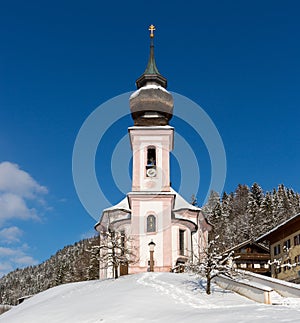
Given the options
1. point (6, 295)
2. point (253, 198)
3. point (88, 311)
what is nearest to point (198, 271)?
point (88, 311)

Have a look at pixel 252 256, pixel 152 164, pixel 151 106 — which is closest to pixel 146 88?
pixel 151 106

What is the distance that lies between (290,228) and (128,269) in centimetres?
1277

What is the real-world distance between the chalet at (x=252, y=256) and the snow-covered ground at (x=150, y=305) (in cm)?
2092

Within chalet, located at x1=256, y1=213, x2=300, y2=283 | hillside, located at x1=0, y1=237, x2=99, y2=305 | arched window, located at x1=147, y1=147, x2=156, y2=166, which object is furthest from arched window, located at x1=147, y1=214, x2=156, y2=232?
hillside, located at x1=0, y1=237, x2=99, y2=305

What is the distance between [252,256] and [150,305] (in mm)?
A: 30861

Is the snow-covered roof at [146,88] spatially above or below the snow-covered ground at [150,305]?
above

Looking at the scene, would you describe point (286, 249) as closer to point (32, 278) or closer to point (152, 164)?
point (152, 164)

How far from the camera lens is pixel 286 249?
42.2 metres

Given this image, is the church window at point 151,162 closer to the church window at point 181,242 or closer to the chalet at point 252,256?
the church window at point 181,242

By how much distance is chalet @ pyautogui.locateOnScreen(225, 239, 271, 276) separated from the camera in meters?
52.4

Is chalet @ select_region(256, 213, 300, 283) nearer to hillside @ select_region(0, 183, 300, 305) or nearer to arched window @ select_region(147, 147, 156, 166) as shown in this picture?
arched window @ select_region(147, 147, 156, 166)

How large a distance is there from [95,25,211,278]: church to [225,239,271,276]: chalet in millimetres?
4290

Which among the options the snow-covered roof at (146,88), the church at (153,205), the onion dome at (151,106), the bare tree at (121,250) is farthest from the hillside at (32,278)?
the bare tree at (121,250)

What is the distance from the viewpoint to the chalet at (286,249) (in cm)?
3950
